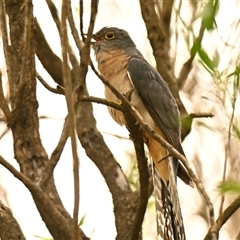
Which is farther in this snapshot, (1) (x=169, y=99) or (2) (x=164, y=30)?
(2) (x=164, y=30)

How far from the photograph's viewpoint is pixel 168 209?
Answer: 3852 mm

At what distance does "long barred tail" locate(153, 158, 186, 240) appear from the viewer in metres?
3.63

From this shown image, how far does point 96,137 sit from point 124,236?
0.82m

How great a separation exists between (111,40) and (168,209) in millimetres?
1589

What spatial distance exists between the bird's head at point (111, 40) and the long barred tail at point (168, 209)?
43.1 inches

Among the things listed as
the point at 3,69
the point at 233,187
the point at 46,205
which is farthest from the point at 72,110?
the point at 3,69

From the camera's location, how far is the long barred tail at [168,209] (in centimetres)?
363

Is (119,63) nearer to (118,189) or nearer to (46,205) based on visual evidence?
(118,189)

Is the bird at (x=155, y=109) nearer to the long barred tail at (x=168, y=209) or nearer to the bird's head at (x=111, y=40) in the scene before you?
the long barred tail at (x=168, y=209)

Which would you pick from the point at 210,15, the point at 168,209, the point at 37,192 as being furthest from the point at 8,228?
the point at 210,15

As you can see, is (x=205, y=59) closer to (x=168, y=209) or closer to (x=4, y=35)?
(x=4, y=35)

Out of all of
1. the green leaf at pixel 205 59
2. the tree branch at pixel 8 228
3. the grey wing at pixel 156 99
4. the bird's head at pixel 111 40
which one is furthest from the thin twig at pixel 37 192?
the bird's head at pixel 111 40

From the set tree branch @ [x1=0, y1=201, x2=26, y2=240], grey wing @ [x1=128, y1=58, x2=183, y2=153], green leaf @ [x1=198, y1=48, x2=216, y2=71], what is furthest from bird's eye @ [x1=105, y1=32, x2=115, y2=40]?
green leaf @ [x1=198, y1=48, x2=216, y2=71]

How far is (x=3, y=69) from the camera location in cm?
552
